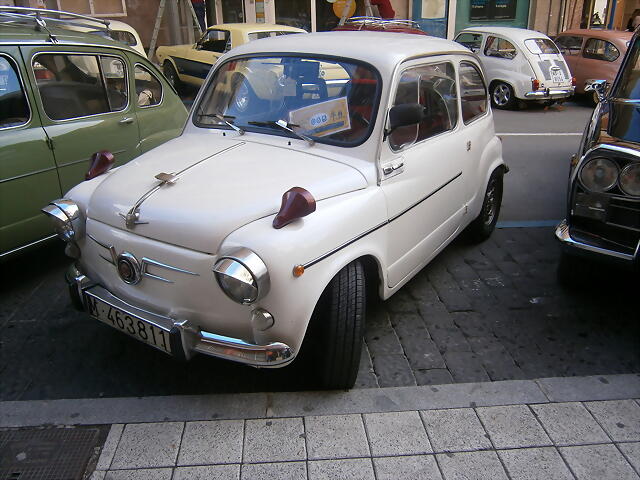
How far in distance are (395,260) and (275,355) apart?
1174 mm

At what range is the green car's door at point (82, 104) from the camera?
14.0 ft

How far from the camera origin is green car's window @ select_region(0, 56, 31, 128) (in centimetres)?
399

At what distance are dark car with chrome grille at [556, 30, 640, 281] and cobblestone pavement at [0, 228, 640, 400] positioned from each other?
63 cm

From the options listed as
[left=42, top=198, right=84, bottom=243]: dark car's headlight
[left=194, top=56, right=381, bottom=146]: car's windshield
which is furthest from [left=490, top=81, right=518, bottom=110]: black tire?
[left=42, top=198, right=84, bottom=243]: dark car's headlight

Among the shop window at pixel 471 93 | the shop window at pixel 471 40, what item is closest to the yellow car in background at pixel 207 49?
the shop window at pixel 471 40

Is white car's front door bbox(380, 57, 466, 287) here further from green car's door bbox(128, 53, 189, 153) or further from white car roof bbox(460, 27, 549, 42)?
white car roof bbox(460, 27, 549, 42)

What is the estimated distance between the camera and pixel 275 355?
8.46 feet

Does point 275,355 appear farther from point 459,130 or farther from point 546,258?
point 546,258

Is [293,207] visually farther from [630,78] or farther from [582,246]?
[630,78]

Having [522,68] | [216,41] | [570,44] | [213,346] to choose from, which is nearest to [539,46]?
[522,68]

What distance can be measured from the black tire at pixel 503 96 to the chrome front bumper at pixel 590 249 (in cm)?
946

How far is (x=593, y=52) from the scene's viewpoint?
12812 mm

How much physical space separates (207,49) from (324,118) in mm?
9722

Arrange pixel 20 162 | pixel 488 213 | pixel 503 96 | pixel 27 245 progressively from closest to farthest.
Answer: pixel 20 162 < pixel 27 245 < pixel 488 213 < pixel 503 96
